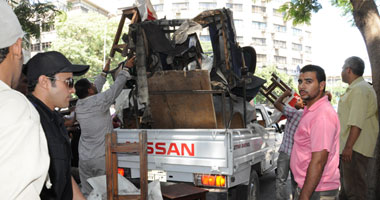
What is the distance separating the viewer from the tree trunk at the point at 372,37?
156 inches

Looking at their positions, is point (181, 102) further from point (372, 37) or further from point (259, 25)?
point (259, 25)

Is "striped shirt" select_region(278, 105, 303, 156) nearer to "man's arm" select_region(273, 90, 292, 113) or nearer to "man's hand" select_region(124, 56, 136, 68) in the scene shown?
"man's arm" select_region(273, 90, 292, 113)

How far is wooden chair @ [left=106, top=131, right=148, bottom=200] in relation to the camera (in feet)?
9.77

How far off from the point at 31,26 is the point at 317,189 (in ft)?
22.3

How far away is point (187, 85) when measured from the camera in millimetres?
3900

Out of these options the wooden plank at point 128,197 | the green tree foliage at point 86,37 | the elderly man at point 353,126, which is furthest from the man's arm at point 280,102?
the green tree foliage at point 86,37

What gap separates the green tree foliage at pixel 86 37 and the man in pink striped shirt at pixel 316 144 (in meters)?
24.0

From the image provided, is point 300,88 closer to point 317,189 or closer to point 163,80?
point 317,189

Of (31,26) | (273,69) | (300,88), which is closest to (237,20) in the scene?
(273,69)

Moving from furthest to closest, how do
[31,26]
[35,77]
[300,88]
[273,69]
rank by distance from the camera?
[273,69] → [31,26] → [300,88] → [35,77]

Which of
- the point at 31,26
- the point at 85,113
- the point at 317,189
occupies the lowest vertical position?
the point at 317,189

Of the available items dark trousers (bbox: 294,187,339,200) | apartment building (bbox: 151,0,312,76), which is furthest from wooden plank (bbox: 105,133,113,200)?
apartment building (bbox: 151,0,312,76)

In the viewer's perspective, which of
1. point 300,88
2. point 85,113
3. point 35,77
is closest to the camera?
point 35,77

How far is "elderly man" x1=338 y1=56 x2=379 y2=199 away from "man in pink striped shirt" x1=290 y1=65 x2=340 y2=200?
5.18ft
